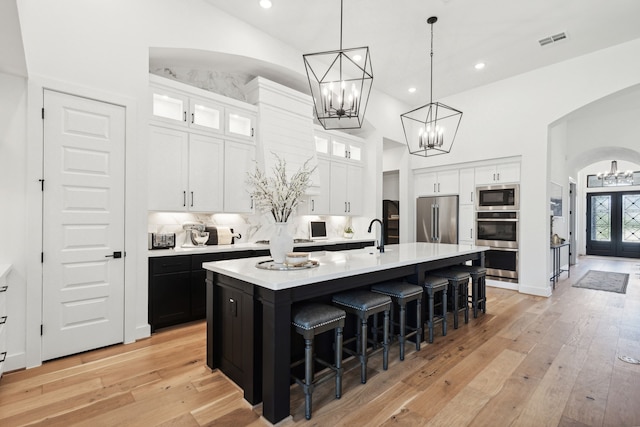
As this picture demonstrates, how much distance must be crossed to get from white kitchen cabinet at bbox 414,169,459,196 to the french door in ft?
27.1

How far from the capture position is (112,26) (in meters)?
3.19

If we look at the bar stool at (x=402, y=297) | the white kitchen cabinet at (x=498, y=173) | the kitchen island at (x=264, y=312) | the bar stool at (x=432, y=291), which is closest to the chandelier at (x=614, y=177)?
the white kitchen cabinet at (x=498, y=173)

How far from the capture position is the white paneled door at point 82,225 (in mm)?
2826

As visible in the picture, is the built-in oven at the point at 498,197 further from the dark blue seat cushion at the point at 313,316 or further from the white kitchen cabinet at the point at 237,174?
the dark blue seat cushion at the point at 313,316

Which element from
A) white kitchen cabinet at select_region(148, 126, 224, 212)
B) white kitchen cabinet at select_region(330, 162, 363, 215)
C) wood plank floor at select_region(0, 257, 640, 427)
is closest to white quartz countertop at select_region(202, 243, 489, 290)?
wood plank floor at select_region(0, 257, 640, 427)

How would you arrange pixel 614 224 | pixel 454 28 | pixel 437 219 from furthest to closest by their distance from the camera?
pixel 614 224, pixel 437 219, pixel 454 28

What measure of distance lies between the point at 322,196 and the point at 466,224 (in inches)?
117

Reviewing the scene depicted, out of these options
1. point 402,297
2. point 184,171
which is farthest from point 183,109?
point 402,297

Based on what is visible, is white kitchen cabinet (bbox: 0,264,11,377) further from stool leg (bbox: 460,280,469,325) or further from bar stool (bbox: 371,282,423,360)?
stool leg (bbox: 460,280,469,325)

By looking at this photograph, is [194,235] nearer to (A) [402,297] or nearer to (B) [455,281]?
(A) [402,297]

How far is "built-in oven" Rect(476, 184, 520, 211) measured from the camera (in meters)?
5.63

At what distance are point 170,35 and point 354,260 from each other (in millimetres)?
3284

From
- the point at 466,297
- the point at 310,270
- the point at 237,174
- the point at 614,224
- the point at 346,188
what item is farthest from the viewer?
the point at 614,224

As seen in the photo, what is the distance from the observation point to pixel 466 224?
627 cm
